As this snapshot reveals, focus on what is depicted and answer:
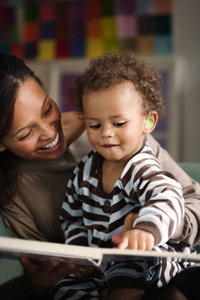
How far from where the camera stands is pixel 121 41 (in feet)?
12.1

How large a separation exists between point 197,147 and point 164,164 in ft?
7.28

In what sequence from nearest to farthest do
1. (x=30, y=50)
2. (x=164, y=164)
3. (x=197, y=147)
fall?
(x=164, y=164) → (x=197, y=147) → (x=30, y=50)

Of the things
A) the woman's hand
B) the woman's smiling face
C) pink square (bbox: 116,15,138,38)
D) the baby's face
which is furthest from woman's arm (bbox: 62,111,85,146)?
pink square (bbox: 116,15,138,38)

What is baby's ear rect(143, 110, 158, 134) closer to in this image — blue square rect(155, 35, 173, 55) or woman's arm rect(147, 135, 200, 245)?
woman's arm rect(147, 135, 200, 245)

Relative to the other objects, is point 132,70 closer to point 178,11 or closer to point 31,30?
point 178,11

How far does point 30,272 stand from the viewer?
894 millimetres

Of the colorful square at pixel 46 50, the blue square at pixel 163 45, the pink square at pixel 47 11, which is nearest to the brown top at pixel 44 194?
the blue square at pixel 163 45

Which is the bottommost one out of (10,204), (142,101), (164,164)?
(10,204)

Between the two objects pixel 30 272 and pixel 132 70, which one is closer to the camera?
pixel 30 272

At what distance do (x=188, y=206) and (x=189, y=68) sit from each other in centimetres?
251

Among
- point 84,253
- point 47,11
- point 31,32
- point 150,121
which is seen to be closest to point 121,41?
point 47,11

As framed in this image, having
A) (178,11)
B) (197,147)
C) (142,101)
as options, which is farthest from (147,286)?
(178,11)

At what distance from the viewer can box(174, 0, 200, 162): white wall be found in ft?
11.4

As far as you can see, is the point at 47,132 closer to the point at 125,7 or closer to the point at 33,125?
the point at 33,125
